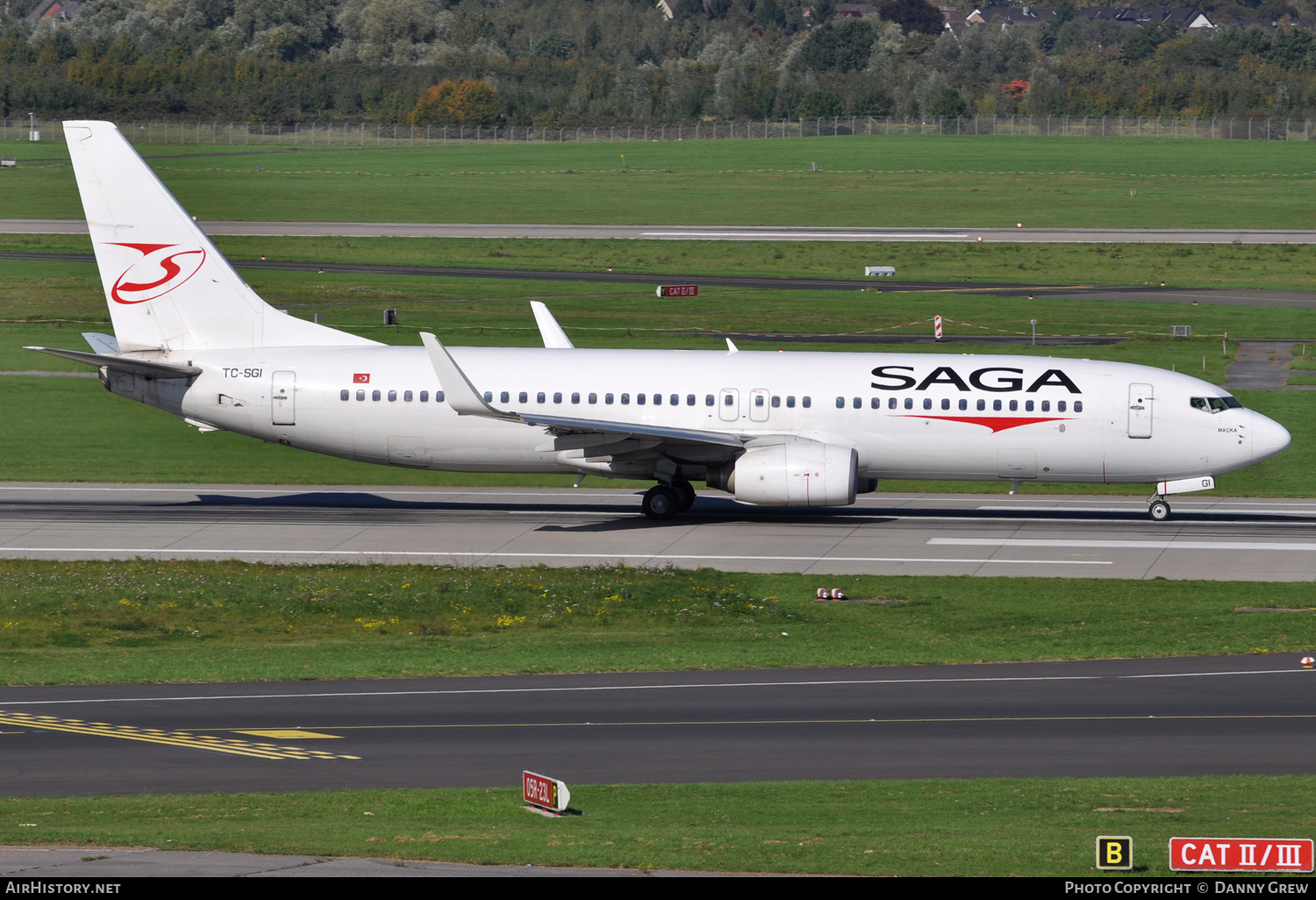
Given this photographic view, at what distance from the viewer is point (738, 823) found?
65.0 feet

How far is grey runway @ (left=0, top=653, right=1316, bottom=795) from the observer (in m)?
22.7

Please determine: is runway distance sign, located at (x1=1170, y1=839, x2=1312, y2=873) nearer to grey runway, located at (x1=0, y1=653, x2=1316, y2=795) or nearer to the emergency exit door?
grey runway, located at (x1=0, y1=653, x2=1316, y2=795)

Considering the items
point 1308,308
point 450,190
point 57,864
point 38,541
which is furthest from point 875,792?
point 450,190

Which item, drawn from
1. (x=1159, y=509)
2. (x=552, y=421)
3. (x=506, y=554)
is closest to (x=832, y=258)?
(x=1159, y=509)

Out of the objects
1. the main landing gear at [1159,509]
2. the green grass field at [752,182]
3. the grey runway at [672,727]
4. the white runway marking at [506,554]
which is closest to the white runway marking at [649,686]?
the grey runway at [672,727]

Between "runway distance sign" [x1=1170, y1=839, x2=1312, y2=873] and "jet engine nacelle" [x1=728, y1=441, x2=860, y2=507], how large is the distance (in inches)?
963

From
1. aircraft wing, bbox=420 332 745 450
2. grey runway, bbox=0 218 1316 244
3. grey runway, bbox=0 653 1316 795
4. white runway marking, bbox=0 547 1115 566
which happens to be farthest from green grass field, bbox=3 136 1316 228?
grey runway, bbox=0 653 1316 795

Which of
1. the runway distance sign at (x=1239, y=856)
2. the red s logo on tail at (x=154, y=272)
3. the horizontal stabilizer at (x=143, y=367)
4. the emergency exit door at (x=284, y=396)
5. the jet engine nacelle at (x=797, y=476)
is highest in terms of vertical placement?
the red s logo on tail at (x=154, y=272)

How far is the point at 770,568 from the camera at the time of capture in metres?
38.7

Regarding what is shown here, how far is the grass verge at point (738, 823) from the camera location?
18.0 meters

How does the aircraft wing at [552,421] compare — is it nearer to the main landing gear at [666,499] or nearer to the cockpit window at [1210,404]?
the main landing gear at [666,499]

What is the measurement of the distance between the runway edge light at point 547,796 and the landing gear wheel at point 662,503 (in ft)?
79.4

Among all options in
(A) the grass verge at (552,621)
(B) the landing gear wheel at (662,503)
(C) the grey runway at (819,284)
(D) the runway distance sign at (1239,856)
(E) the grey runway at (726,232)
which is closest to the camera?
(D) the runway distance sign at (1239,856)

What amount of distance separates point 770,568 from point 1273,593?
1144cm
